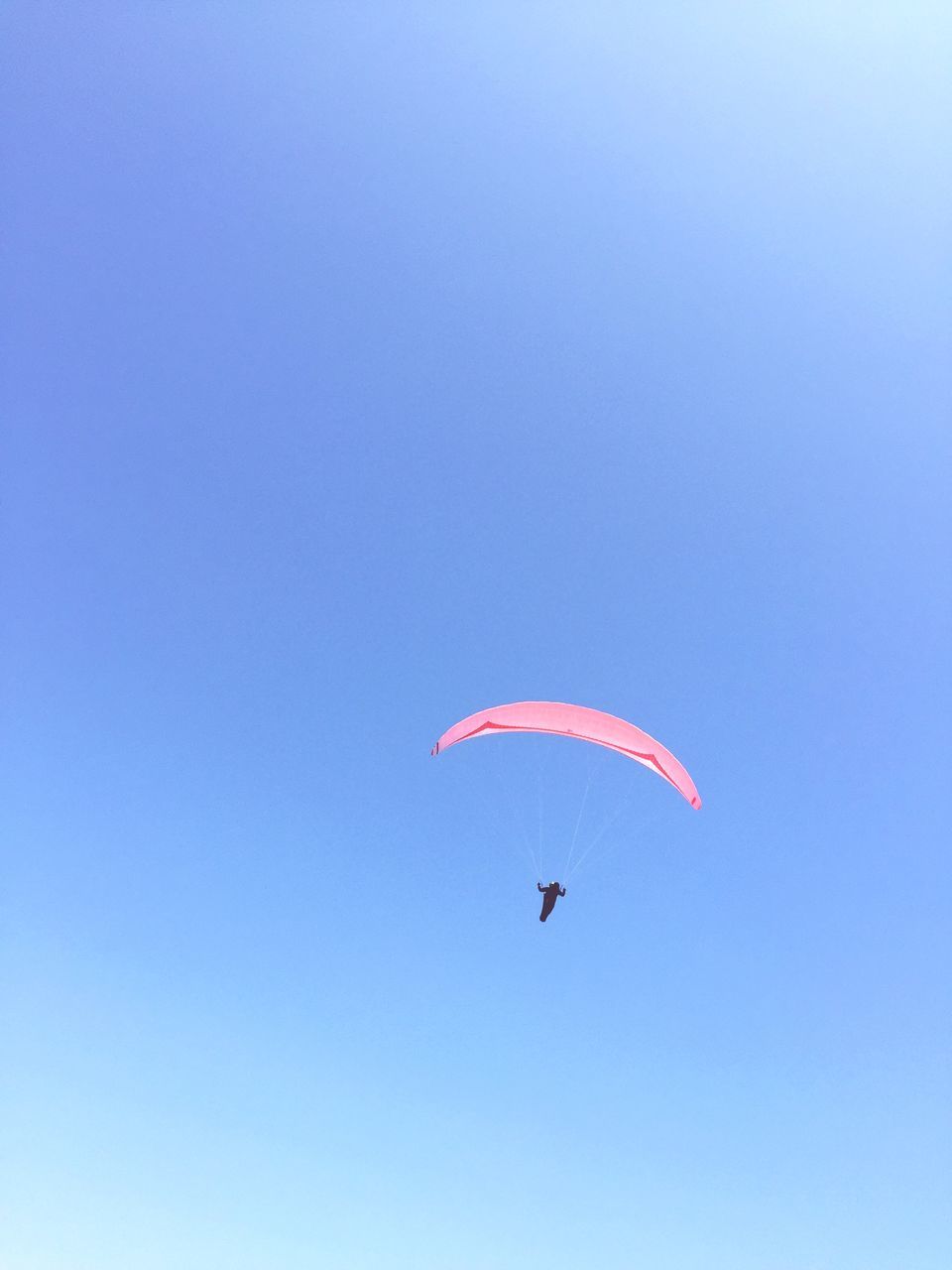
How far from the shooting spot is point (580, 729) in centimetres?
1738

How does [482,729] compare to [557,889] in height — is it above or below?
above

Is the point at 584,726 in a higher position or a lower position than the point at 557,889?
higher

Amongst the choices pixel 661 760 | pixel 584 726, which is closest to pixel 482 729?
pixel 584 726

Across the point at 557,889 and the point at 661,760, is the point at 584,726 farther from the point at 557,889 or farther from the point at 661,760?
the point at 557,889

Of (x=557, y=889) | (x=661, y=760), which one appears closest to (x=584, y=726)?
(x=661, y=760)

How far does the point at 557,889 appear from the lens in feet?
63.2

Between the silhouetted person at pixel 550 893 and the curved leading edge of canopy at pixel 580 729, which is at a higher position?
the curved leading edge of canopy at pixel 580 729

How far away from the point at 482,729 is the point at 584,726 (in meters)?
2.58

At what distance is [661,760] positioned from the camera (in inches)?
663

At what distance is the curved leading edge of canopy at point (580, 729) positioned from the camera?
16953mm

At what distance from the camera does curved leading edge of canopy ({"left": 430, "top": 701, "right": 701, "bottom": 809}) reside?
1695 centimetres

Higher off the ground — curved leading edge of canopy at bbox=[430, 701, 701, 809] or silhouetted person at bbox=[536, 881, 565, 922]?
curved leading edge of canopy at bbox=[430, 701, 701, 809]

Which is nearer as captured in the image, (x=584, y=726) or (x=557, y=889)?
(x=584, y=726)

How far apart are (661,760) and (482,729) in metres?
4.50
